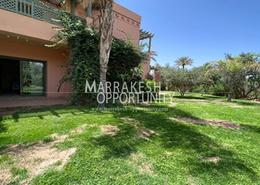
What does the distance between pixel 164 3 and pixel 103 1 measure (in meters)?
7.56

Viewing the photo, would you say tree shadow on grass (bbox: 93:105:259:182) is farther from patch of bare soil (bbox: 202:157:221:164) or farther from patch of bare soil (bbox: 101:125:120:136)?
patch of bare soil (bbox: 101:125:120:136)

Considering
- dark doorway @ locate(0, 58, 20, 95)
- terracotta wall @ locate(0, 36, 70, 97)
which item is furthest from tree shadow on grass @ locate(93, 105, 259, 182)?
dark doorway @ locate(0, 58, 20, 95)

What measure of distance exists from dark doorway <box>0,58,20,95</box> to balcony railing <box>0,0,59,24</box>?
4.25m

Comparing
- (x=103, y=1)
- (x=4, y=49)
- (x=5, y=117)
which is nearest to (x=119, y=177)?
(x=5, y=117)

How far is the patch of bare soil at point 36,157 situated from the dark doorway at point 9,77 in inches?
376

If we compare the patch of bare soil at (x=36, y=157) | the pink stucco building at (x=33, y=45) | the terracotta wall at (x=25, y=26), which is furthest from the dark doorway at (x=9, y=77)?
the patch of bare soil at (x=36, y=157)

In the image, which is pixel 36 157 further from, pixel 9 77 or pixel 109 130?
pixel 9 77

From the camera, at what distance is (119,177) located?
314cm

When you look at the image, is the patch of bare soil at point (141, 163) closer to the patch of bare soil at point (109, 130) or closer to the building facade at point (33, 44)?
the patch of bare soil at point (109, 130)

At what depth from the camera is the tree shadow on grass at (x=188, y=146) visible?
355 centimetres

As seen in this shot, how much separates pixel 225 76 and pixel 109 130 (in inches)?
566

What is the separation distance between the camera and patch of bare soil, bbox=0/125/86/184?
3.21m

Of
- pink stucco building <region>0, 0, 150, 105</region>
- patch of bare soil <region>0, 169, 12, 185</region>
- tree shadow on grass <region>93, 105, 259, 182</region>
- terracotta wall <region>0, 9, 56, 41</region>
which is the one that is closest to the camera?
patch of bare soil <region>0, 169, 12, 185</region>

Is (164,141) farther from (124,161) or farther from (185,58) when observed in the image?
(185,58)
